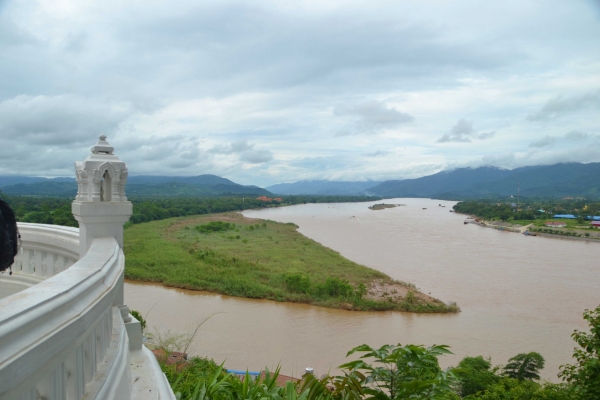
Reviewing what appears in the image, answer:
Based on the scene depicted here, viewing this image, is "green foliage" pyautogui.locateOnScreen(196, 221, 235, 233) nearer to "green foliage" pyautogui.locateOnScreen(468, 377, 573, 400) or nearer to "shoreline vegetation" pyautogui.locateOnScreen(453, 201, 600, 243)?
"shoreline vegetation" pyautogui.locateOnScreen(453, 201, 600, 243)

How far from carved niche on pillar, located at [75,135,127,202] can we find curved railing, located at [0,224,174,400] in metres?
0.34

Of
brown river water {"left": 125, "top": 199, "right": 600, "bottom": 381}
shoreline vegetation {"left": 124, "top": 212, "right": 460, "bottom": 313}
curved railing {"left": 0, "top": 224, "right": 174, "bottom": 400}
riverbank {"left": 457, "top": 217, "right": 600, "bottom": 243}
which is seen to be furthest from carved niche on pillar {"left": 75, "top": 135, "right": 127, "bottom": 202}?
riverbank {"left": 457, "top": 217, "right": 600, "bottom": 243}

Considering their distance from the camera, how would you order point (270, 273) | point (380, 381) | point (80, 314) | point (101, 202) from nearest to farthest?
point (80, 314), point (101, 202), point (380, 381), point (270, 273)

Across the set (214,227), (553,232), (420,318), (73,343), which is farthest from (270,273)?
(553,232)

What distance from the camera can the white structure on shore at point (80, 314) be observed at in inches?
29.7

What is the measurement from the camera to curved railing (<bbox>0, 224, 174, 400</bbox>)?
730 mm

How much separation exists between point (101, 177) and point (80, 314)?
4.50 ft

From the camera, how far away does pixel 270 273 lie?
50.3 feet

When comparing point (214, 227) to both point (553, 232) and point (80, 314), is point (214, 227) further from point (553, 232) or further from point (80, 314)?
point (80, 314)

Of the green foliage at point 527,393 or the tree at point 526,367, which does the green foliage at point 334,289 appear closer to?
the tree at point 526,367

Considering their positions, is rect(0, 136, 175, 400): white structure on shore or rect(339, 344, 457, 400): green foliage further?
rect(339, 344, 457, 400): green foliage

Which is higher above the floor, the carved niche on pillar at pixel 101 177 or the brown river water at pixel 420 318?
the carved niche on pillar at pixel 101 177

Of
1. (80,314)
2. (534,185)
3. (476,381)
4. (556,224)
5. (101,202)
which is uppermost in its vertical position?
(534,185)

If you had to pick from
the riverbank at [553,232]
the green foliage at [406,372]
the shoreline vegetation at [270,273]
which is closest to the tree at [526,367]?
the shoreline vegetation at [270,273]
